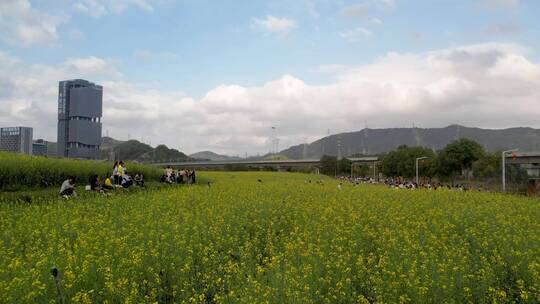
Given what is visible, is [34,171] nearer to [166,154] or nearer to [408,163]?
[408,163]

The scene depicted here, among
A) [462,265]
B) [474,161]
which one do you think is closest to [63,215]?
[462,265]

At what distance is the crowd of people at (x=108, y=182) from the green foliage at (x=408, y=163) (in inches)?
2642

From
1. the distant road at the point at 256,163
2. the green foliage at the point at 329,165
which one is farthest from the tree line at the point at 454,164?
the distant road at the point at 256,163

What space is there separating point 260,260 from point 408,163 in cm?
8896

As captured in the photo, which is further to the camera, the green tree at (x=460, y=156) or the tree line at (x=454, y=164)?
the green tree at (x=460, y=156)

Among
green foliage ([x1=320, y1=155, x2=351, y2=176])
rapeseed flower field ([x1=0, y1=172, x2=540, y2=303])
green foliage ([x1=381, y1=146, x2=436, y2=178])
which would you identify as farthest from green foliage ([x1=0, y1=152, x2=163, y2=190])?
green foliage ([x1=320, y1=155, x2=351, y2=176])

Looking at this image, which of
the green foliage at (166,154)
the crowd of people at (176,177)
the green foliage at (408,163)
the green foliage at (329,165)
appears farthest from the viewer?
the green foliage at (166,154)

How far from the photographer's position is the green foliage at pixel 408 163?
9219 centimetres

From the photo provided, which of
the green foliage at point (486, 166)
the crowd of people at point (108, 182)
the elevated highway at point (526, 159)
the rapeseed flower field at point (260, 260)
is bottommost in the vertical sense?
the rapeseed flower field at point (260, 260)

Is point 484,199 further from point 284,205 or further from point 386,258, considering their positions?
point 386,258

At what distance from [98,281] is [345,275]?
462 centimetres

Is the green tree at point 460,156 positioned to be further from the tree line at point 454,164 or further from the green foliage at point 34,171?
the green foliage at point 34,171

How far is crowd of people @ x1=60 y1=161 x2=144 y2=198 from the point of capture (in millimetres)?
23875

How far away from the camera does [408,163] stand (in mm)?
97688
